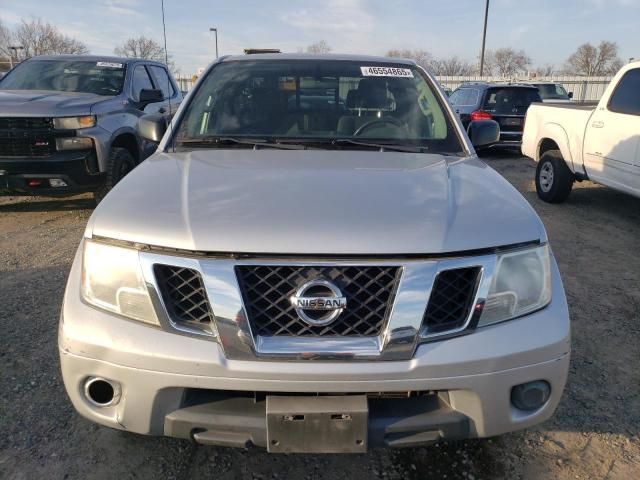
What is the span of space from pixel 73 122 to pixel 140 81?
2005 mm

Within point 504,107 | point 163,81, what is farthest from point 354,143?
point 504,107

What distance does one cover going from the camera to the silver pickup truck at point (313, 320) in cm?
171

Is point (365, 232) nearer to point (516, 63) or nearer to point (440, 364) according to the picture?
point (440, 364)

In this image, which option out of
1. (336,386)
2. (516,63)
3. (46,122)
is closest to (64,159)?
(46,122)

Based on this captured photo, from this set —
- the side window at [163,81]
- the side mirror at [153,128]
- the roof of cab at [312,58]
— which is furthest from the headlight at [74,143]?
the roof of cab at [312,58]

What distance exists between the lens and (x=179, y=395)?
1.78 m

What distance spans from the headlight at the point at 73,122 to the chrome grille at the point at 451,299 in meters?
5.02

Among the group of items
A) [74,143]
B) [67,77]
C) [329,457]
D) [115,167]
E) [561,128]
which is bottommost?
[329,457]

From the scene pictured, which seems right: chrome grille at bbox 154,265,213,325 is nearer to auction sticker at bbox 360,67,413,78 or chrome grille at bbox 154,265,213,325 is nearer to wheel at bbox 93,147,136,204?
auction sticker at bbox 360,67,413,78

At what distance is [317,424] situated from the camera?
5.69 ft

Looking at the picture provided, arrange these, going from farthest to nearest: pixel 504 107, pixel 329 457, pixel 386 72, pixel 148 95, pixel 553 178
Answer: pixel 504 107 → pixel 553 178 → pixel 148 95 → pixel 386 72 → pixel 329 457

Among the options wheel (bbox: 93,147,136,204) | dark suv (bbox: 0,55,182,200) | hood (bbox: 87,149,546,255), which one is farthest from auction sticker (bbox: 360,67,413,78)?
wheel (bbox: 93,147,136,204)

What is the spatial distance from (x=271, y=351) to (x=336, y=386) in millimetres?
244

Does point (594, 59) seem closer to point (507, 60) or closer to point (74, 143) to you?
point (507, 60)
